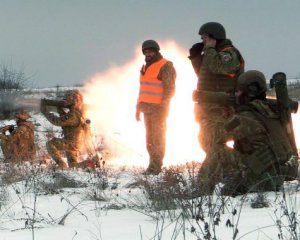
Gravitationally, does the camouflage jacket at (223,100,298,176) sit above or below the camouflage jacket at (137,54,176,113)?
below

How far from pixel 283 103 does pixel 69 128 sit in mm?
6377

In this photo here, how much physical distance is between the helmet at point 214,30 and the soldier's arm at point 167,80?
2198 mm

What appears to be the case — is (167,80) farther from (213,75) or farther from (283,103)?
(283,103)

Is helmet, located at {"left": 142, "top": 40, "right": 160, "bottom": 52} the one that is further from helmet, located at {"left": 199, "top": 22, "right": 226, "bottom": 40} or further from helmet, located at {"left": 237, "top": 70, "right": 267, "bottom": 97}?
helmet, located at {"left": 237, "top": 70, "right": 267, "bottom": 97}

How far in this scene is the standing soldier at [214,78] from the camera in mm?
5918

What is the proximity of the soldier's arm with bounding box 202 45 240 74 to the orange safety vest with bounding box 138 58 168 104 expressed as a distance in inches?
96.0

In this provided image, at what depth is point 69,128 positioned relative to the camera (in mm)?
10719

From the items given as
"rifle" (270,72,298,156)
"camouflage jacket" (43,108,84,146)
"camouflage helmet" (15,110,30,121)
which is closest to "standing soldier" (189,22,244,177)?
"rifle" (270,72,298,156)

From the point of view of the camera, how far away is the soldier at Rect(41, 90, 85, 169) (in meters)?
10.4

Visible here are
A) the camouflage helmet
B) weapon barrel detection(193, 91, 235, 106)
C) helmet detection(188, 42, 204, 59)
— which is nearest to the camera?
weapon barrel detection(193, 91, 235, 106)

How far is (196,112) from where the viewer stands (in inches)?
248

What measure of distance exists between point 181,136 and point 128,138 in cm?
267

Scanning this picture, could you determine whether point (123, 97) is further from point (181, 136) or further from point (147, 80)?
point (147, 80)

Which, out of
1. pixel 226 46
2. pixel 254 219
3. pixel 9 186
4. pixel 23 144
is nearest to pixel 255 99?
pixel 226 46
